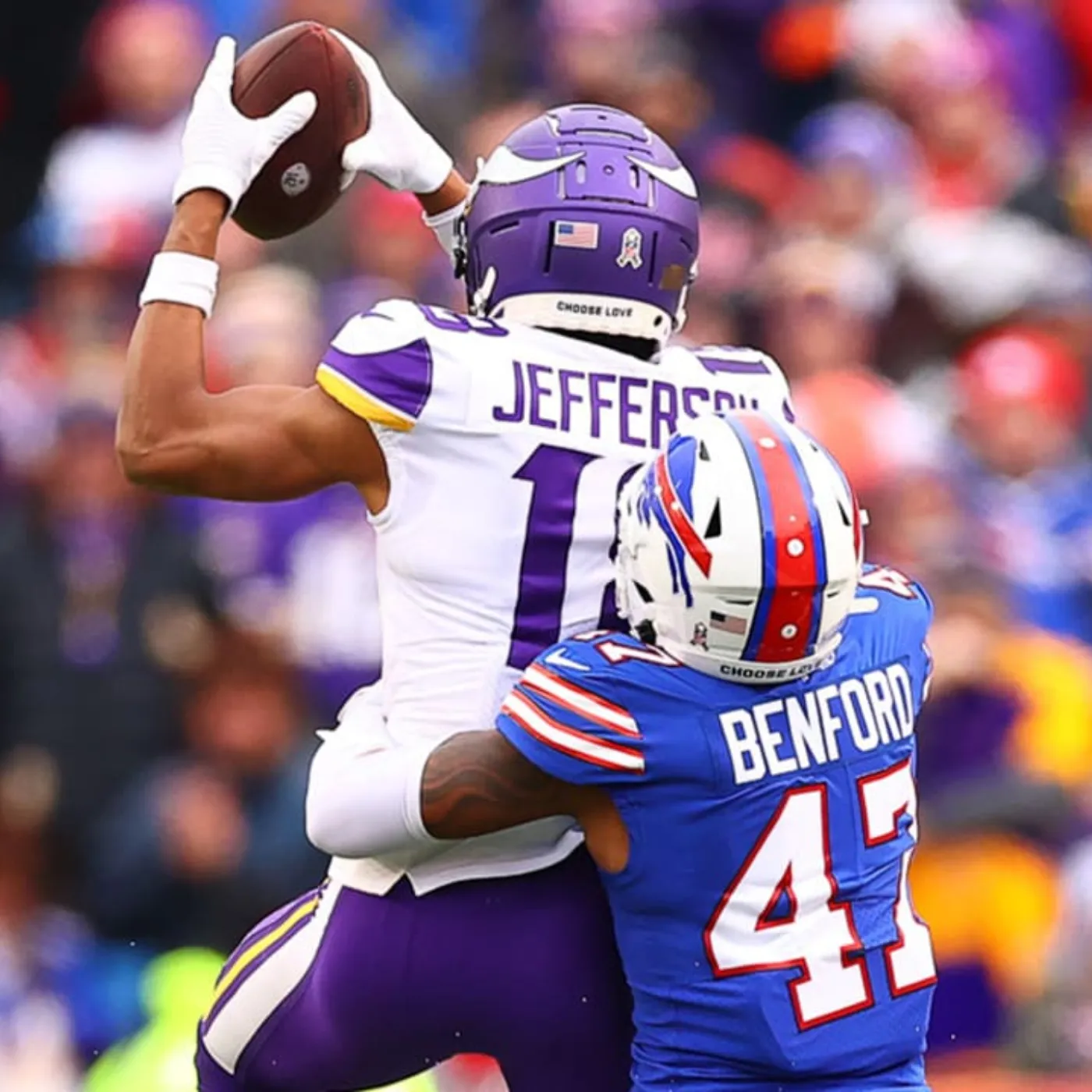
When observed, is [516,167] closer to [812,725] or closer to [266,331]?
[812,725]

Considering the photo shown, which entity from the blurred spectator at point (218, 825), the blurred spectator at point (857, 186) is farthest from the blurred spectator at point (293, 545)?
the blurred spectator at point (857, 186)

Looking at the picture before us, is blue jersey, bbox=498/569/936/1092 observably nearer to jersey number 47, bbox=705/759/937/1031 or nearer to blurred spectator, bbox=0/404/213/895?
jersey number 47, bbox=705/759/937/1031

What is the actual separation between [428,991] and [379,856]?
22 cm

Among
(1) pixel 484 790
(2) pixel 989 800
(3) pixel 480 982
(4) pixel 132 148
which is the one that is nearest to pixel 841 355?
(2) pixel 989 800

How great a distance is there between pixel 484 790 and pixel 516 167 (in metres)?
1.03

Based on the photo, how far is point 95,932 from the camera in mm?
8219

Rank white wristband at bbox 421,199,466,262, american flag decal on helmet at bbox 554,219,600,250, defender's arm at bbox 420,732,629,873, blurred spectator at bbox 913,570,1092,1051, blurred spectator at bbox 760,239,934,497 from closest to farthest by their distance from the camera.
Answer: defender's arm at bbox 420,732,629,873, american flag decal on helmet at bbox 554,219,600,250, white wristband at bbox 421,199,466,262, blurred spectator at bbox 913,570,1092,1051, blurred spectator at bbox 760,239,934,497

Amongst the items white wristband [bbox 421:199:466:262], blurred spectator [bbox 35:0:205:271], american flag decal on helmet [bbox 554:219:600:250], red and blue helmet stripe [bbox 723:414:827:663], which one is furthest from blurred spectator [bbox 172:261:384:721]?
red and blue helmet stripe [bbox 723:414:827:663]

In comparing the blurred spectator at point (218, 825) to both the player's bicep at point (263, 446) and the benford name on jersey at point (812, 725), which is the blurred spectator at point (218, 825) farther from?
the benford name on jersey at point (812, 725)

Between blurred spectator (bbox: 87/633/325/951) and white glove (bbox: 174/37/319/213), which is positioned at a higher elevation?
white glove (bbox: 174/37/319/213)

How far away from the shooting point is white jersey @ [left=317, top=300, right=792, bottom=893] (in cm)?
437

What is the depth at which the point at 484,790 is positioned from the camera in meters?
4.25

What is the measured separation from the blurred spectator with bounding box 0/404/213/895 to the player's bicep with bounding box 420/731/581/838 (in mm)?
4132

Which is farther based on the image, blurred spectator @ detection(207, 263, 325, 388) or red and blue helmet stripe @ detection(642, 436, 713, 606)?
blurred spectator @ detection(207, 263, 325, 388)
